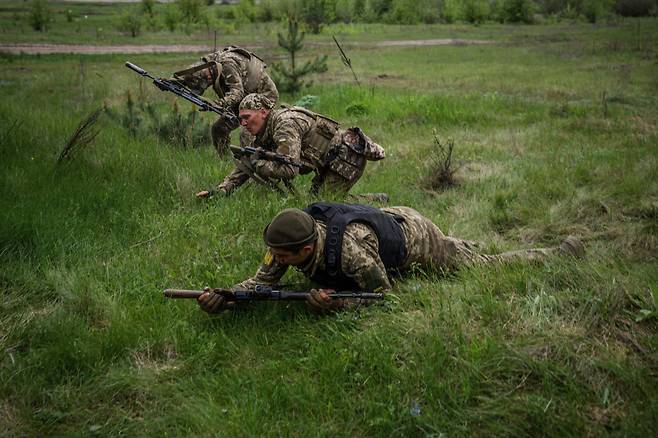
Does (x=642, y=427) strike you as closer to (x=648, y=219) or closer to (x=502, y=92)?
(x=648, y=219)

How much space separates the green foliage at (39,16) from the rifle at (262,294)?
29.5m

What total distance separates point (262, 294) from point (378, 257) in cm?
77

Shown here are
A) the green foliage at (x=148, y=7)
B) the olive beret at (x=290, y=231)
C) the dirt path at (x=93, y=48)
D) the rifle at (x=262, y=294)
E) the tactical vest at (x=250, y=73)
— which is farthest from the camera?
the green foliage at (x=148, y=7)

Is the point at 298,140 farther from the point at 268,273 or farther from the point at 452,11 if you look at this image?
the point at 452,11

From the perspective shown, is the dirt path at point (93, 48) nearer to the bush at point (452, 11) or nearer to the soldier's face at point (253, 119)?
the soldier's face at point (253, 119)

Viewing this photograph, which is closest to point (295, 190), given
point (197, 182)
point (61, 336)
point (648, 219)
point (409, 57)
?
point (197, 182)

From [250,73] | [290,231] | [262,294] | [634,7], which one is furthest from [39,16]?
[634,7]

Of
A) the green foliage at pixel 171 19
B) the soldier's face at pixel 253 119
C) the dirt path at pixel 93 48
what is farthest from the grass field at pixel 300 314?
the green foliage at pixel 171 19

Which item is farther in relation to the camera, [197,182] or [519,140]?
[519,140]

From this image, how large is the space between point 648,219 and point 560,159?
2367 mm

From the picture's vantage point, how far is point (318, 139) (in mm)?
5785

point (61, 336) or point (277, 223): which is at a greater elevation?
point (277, 223)

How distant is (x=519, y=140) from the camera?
9117 mm

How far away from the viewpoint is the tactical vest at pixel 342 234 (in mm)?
3619
